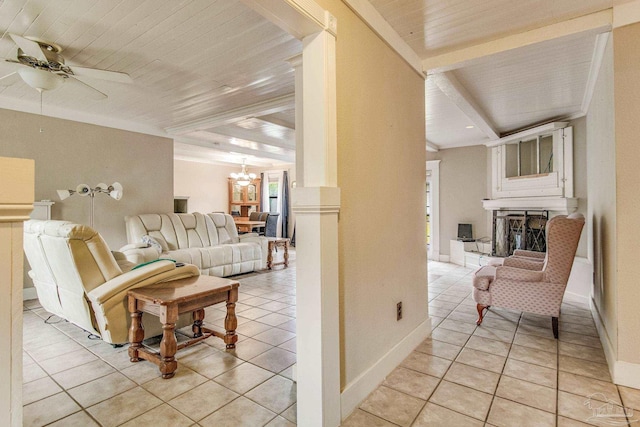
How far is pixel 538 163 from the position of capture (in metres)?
4.99

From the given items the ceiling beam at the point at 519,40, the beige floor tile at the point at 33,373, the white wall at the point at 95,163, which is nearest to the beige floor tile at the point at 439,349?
the ceiling beam at the point at 519,40

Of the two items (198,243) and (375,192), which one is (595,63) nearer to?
(375,192)

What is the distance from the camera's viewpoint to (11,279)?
0.66 meters

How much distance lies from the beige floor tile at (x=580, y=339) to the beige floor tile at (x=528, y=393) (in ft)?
3.21

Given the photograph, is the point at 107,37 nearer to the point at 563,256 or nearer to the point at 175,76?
the point at 175,76

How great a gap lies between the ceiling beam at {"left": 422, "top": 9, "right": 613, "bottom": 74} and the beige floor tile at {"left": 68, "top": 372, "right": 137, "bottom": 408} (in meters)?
3.20

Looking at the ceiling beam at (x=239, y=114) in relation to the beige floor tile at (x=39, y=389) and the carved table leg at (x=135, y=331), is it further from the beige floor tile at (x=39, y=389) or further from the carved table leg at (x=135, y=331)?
the beige floor tile at (x=39, y=389)

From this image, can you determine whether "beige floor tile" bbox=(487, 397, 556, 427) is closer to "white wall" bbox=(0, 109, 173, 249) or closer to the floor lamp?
the floor lamp

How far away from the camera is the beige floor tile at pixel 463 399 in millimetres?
1789

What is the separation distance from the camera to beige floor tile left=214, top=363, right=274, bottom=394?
2.07m

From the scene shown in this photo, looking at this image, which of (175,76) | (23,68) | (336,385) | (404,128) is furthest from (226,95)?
(336,385)

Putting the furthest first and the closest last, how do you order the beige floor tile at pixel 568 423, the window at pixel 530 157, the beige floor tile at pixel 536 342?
the window at pixel 530 157, the beige floor tile at pixel 536 342, the beige floor tile at pixel 568 423

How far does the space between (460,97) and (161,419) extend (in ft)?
12.2

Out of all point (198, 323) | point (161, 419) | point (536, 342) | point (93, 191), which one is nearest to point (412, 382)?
point (536, 342)
